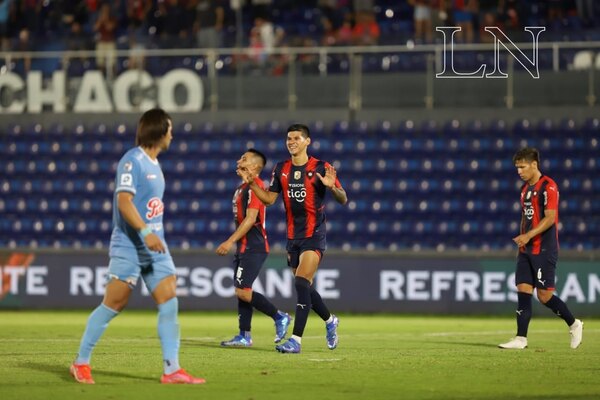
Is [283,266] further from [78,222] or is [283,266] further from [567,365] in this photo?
[567,365]

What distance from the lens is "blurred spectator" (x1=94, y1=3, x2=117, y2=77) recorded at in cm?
2369

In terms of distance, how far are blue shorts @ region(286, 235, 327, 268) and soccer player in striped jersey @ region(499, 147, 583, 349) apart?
7.84 feet

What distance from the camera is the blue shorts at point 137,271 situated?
9.10 meters

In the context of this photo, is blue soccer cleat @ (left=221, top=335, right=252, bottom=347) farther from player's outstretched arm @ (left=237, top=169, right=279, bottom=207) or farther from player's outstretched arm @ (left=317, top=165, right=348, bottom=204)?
player's outstretched arm @ (left=317, top=165, right=348, bottom=204)

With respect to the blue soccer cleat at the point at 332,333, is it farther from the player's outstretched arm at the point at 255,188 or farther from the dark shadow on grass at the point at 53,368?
the dark shadow on grass at the point at 53,368

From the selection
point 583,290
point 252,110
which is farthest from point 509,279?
point 252,110

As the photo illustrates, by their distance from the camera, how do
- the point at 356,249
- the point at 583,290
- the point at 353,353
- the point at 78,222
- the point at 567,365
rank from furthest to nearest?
the point at 78,222 < the point at 356,249 < the point at 583,290 < the point at 353,353 < the point at 567,365

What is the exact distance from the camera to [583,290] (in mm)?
19844

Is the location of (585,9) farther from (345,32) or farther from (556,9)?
(345,32)

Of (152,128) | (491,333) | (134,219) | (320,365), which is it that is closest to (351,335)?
(491,333)

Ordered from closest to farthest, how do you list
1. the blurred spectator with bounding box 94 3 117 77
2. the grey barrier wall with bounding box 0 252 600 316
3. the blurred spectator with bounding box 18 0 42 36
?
the grey barrier wall with bounding box 0 252 600 316
the blurred spectator with bounding box 94 3 117 77
the blurred spectator with bounding box 18 0 42 36

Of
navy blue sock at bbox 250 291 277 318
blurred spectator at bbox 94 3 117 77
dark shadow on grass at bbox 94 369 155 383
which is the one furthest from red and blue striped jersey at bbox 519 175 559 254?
blurred spectator at bbox 94 3 117 77

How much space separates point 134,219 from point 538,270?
5.80 metres

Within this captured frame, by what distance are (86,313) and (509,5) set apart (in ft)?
32.9
